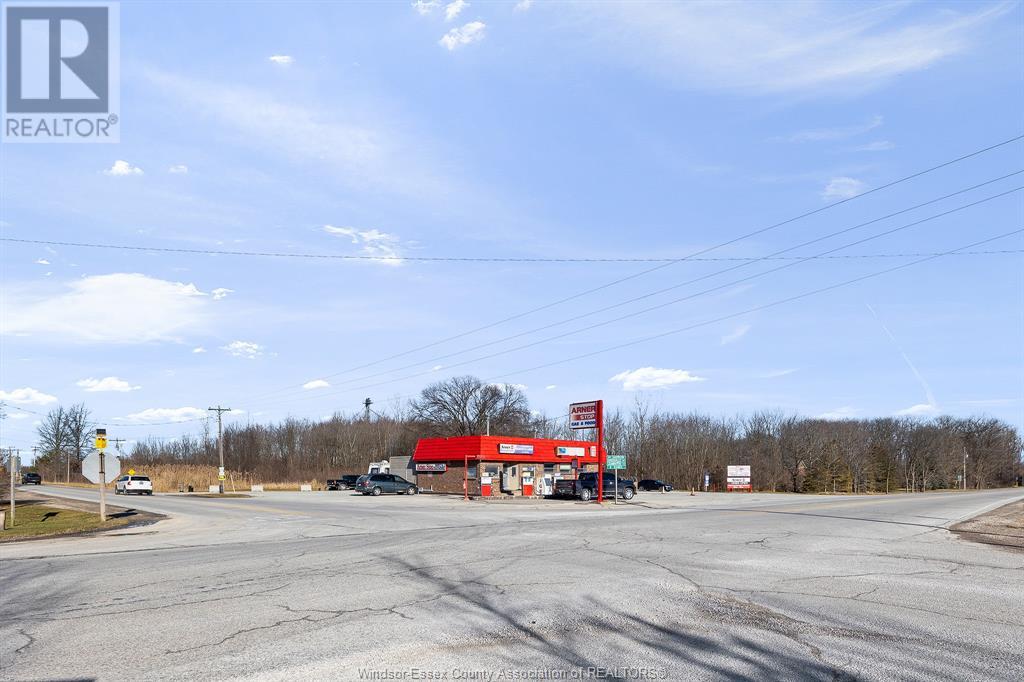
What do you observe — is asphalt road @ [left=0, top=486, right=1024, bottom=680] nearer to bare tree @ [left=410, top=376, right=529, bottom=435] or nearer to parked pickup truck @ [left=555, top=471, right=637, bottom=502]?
parked pickup truck @ [left=555, top=471, right=637, bottom=502]

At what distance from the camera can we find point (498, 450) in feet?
192

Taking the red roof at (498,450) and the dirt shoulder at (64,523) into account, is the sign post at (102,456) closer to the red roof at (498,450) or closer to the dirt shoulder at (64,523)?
the dirt shoulder at (64,523)

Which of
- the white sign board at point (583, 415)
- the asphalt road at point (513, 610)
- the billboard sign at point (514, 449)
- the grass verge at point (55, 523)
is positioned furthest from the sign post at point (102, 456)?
the billboard sign at point (514, 449)

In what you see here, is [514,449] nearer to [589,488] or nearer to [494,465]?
[494,465]

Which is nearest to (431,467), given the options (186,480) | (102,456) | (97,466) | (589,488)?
(589,488)

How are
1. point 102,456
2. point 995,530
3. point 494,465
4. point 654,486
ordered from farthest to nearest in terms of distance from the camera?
point 654,486 < point 494,465 < point 102,456 < point 995,530

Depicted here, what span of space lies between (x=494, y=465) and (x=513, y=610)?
49.4 meters

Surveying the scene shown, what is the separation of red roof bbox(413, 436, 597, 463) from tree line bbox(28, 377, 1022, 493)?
107 ft

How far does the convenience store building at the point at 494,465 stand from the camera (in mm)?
57312

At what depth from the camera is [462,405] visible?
11038cm

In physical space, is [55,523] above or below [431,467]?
above

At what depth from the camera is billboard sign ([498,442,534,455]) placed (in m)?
58.6

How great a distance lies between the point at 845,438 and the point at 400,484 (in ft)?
244

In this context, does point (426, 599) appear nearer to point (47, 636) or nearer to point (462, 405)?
point (47, 636)
